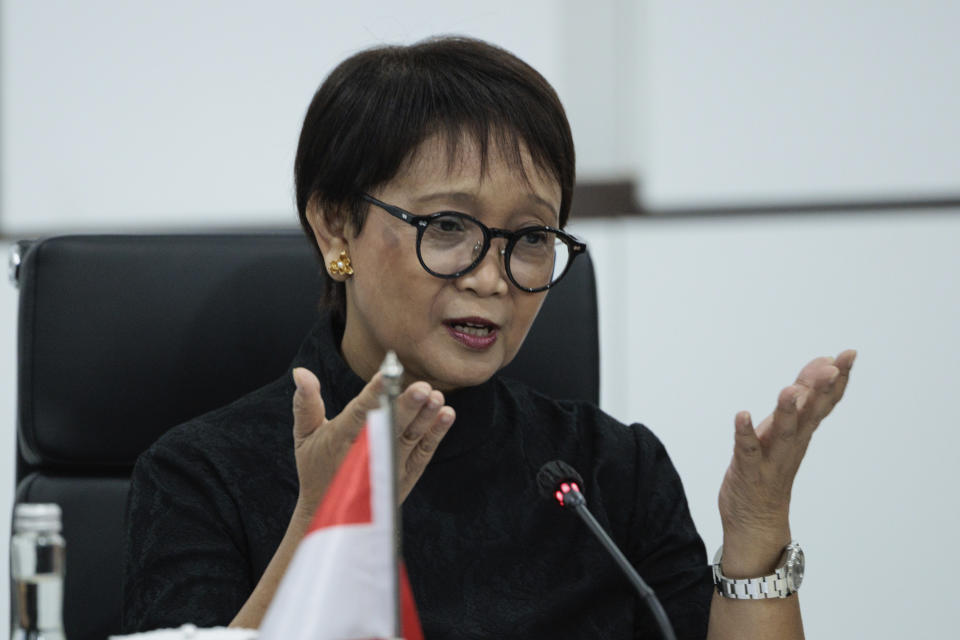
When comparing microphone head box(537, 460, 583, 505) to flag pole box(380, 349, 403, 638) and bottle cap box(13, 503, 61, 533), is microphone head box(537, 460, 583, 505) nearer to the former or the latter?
flag pole box(380, 349, 403, 638)

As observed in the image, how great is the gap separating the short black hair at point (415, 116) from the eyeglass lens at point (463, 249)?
2.8 inches

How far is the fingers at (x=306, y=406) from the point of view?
87 centimetres

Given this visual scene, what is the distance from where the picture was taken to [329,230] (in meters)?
1.32

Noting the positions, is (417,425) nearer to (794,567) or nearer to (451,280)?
(451,280)

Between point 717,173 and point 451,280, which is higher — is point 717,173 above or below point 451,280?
above

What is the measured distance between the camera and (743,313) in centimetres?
233

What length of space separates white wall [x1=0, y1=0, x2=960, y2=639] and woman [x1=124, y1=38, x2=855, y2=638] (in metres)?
1.02

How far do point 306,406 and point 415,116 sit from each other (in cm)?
45

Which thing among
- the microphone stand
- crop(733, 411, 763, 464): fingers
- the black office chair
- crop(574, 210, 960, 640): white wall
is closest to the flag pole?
the microphone stand

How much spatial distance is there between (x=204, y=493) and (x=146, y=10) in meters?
1.60

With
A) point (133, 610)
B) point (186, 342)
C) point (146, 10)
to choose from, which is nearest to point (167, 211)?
point (146, 10)

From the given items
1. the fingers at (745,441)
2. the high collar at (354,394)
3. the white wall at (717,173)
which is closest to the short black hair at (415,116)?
the high collar at (354,394)

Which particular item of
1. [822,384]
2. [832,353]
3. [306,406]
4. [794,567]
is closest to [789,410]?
[822,384]

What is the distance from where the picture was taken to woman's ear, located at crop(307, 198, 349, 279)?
1301 millimetres
